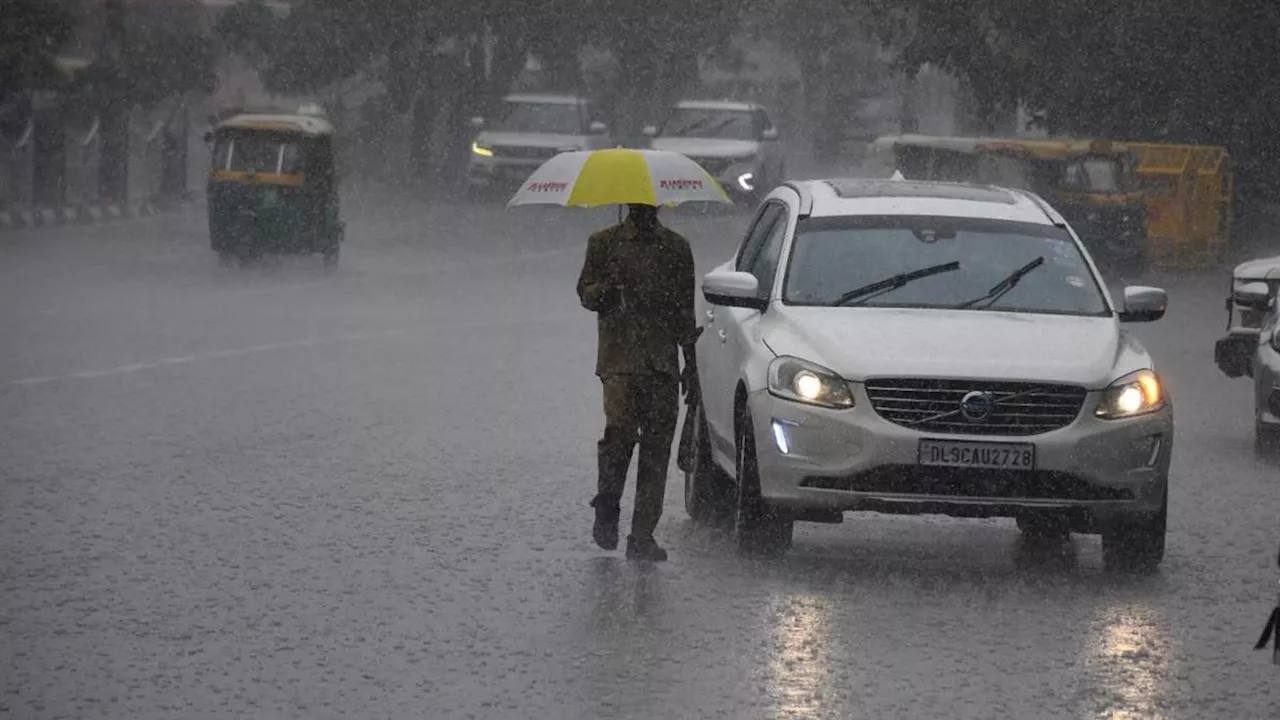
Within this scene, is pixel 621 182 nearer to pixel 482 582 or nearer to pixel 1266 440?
pixel 482 582

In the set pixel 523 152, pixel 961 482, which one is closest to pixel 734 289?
pixel 961 482

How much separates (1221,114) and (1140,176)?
510 cm

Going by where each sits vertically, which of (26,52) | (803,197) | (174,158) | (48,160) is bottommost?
(174,158)

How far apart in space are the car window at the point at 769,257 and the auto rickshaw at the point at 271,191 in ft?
66.8

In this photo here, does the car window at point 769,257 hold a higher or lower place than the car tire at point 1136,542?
higher

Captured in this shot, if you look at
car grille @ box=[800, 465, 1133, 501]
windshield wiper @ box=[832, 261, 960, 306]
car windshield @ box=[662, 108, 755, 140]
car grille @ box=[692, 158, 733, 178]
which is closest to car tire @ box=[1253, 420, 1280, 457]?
windshield wiper @ box=[832, 261, 960, 306]

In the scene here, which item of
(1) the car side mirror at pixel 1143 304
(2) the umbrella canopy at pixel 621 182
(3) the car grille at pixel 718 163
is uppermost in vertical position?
(2) the umbrella canopy at pixel 621 182

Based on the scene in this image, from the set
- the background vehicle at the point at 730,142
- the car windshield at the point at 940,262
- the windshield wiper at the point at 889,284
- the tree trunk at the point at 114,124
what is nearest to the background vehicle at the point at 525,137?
the background vehicle at the point at 730,142

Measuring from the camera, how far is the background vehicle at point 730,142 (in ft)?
137

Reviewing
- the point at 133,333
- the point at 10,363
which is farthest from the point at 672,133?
the point at 10,363

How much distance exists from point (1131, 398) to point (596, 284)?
7.07 ft

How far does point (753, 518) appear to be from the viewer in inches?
411

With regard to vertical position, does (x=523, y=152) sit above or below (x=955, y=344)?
below

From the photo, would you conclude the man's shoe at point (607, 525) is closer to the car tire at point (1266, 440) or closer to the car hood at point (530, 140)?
the car tire at point (1266, 440)
